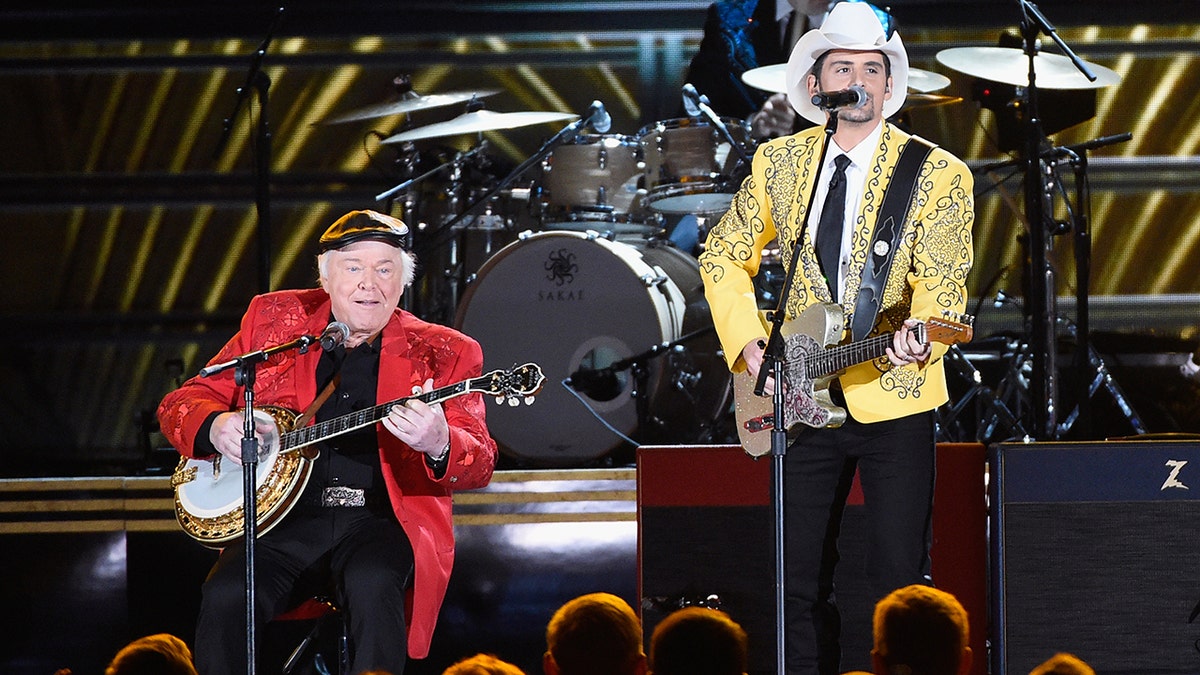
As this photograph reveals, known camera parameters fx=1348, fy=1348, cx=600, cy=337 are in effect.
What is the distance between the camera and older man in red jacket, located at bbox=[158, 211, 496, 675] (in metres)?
3.50

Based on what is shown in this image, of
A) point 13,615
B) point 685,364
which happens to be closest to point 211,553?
point 13,615

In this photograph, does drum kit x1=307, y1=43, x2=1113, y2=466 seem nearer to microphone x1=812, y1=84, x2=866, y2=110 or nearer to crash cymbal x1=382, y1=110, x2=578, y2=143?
crash cymbal x1=382, y1=110, x2=578, y2=143

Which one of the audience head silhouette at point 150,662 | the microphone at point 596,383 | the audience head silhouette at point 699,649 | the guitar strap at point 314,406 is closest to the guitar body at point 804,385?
the audience head silhouette at point 699,649

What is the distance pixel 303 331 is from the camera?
384 centimetres

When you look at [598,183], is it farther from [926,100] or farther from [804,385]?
[804,385]

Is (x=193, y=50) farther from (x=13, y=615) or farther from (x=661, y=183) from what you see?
(x=13, y=615)

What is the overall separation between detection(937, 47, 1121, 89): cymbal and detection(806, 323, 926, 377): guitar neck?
273 centimetres

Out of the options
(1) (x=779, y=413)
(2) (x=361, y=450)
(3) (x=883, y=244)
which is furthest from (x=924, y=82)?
(2) (x=361, y=450)

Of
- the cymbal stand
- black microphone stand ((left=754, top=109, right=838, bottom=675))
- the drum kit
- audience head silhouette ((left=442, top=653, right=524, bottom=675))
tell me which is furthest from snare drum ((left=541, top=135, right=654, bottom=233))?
audience head silhouette ((left=442, top=653, right=524, bottom=675))

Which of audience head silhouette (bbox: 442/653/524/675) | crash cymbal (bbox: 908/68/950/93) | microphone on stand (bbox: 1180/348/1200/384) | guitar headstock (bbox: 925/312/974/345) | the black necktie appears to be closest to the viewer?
audience head silhouette (bbox: 442/653/524/675)

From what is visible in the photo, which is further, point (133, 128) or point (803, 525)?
point (133, 128)

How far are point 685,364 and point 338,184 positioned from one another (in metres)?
2.48

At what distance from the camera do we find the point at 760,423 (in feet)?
11.8

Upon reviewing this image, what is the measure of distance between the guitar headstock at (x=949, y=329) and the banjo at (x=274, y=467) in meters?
0.98
